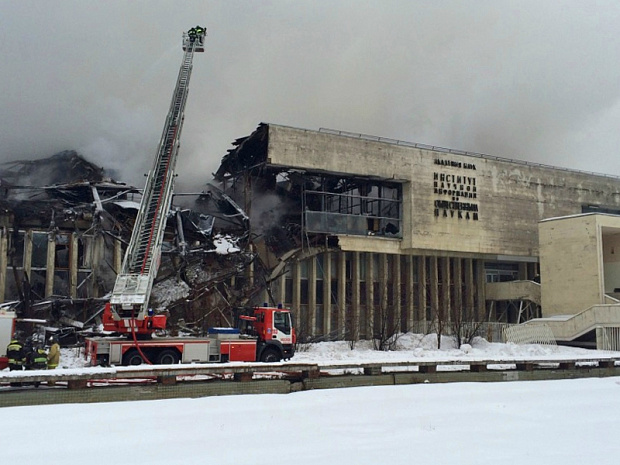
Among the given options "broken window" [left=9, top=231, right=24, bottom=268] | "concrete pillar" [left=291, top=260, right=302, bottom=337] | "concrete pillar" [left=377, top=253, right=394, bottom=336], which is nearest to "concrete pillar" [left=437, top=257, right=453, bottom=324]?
"concrete pillar" [left=377, top=253, right=394, bottom=336]

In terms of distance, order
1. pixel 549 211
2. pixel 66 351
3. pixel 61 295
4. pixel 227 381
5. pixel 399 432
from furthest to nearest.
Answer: pixel 549 211 < pixel 61 295 < pixel 66 351 < pixel 227 381 < pixel 399 432

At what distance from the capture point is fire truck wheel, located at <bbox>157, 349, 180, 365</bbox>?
69.3 ft

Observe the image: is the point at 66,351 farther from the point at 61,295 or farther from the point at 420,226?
the point at 420,226

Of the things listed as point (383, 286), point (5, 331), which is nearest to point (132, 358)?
Result: point (5, 331)

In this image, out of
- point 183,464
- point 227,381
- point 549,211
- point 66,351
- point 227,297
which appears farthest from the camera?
point 549,211

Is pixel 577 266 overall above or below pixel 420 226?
below

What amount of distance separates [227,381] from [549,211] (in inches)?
1484

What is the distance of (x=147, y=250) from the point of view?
23266 millimetres

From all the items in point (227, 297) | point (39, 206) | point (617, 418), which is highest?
point (39, 206)

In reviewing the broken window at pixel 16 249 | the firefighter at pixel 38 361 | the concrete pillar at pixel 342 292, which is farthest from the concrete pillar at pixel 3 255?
the concrete pillar at pixel 342 292

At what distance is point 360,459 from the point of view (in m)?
9.01

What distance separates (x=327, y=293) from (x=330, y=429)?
1204 inches

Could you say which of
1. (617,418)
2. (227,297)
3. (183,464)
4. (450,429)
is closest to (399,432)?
(450,429)

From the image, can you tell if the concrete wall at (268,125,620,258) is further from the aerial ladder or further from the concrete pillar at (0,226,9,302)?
the concrete pillar at (0,226,9,302)
